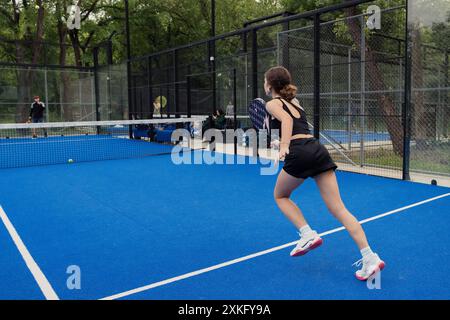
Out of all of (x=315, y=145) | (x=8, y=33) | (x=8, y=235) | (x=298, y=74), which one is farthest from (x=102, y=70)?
(x=315, y=145)

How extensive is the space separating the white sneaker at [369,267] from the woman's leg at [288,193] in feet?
2.20

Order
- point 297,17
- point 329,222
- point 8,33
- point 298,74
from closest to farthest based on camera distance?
point 329,222
point 297,17
point 298,74
point 8,33

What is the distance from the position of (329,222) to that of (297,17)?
6946 mm

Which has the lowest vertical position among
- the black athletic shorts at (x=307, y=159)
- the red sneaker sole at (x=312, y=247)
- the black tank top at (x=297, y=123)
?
the red sneaker sole at (x=312, y=247)

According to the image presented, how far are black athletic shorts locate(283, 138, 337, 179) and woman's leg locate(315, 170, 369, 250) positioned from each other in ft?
0.29

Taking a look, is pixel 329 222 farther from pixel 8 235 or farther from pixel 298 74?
pixel 298 74

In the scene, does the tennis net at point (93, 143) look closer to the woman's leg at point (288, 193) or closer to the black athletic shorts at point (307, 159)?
the woman's leg at point (288, 193)

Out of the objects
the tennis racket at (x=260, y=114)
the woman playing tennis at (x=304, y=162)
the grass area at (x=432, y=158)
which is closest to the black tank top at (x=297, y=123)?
the woman playing tennis at (x=304, y=162)

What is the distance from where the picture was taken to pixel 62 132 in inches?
958

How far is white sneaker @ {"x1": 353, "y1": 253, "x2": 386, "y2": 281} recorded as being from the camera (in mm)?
3939

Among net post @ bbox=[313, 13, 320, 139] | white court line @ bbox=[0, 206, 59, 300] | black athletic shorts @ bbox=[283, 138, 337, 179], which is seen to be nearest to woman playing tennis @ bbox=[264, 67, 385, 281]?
black athletic shorts @ bbox=[283, 138, 337, 179]

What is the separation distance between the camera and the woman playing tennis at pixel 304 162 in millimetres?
4012

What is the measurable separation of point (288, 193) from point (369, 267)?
100 cm

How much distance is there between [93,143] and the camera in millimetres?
19156
